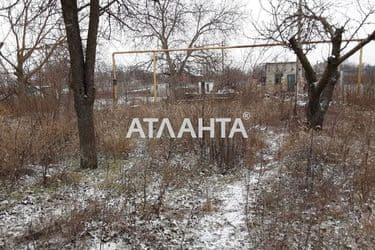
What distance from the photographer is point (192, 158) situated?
487 centimetres

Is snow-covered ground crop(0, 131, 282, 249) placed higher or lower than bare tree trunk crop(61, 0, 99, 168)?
lower

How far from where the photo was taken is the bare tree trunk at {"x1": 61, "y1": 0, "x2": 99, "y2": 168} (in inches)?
156

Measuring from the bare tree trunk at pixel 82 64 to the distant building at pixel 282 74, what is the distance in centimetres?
527

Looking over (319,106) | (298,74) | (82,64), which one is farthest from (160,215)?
(298,74)

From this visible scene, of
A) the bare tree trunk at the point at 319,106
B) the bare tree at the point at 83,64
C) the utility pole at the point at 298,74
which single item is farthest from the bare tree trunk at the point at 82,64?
the utility pole at the point at 298,74

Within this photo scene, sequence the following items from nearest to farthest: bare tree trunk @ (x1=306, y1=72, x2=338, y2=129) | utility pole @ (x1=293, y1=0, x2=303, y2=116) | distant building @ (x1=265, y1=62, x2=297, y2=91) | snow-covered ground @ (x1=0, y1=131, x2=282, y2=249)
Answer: snow-covered ground @ (x1=0, y1=131, x2=282, y2=249), bare tree trunk @ (x1=306, y1=72, x2=338, y2=129), utility pole @ (x1=293, y1=0, x2=303, y2=116), distant building @ (x1=265, y1=62, x2=297, y2=91)

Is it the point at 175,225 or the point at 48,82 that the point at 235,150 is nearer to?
the point at 175,225

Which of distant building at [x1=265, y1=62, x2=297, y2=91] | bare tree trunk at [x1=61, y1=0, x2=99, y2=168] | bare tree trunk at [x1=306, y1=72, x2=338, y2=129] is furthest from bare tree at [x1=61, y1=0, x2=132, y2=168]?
distant building at [x1=265, y1=62, x2=297, y2=91]

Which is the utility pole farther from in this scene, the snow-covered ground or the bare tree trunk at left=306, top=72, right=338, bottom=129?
→ the snow-covered ground

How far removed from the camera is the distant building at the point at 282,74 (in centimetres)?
818

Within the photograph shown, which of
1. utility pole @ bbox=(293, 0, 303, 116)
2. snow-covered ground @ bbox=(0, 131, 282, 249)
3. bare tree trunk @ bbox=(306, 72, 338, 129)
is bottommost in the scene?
snow-covered ground @ bbox=(0, 131, 282, 249)

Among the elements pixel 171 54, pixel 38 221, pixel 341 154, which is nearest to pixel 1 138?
pixel 38 221

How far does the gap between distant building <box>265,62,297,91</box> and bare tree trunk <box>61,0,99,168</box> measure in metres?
5.27

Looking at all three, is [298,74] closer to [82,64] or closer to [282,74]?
[282,74]
